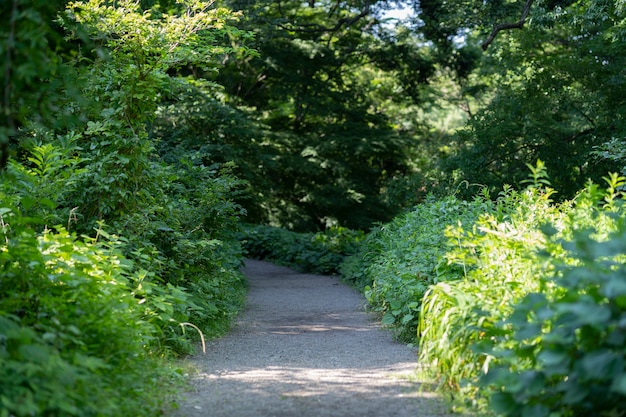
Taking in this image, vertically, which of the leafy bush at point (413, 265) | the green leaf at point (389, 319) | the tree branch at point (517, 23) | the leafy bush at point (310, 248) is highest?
the tree branch at point (517, 23)

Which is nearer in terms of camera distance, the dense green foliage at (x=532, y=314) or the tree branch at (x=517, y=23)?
the dense green foliage at (x=532, y=314)

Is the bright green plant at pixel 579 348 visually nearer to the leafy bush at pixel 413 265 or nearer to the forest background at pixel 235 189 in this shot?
the forest background at pixel 235 189

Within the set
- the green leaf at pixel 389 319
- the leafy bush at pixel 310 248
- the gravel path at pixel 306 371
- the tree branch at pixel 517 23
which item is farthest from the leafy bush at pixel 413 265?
the tree branch at pixel 517 23

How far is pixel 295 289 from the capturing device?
12914 millimetres

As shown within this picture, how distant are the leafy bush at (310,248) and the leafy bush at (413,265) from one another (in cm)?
419

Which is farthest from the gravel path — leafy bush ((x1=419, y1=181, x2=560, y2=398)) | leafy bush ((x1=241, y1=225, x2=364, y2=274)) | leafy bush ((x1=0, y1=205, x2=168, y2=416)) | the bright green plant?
leafy bush ((x1=241, y1=225, x2=364, y2=274))

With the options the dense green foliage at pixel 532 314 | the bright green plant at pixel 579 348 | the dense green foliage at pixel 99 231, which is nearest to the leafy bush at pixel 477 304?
the dense green foliage at pixel 532 314

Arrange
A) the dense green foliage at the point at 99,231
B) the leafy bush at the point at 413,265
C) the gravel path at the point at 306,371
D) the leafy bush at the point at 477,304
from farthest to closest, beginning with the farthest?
the leafy bush at the point at 413,265 < the leafy bush at the point at 477,304 < the gravel path at the point at 306,371 < the dense green foliage at the point at 99,231

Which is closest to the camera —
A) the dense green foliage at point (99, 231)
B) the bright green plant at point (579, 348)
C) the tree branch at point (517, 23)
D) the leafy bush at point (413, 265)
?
the bright green plant at point (579, 348)

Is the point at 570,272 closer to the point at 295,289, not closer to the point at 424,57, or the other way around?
the point at 295,289

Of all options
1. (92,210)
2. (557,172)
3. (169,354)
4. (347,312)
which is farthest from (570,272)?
(557,172)

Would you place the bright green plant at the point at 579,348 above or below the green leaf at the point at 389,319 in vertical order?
above

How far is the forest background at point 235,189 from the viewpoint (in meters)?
3.39

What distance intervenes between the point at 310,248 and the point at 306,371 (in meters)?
12.4
